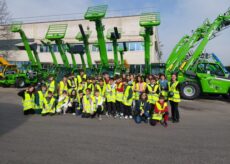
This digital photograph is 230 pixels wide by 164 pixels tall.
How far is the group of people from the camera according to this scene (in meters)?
7.35

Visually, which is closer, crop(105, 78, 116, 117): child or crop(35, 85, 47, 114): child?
crop(105, 78, 116, 117): child

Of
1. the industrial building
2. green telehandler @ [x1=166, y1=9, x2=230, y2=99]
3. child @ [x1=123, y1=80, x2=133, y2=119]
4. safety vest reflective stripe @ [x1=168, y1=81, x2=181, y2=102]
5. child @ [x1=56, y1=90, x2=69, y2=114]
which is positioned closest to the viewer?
safety vest reflective stripe @ [x1=168, y1=81, x2=181, y2=102]

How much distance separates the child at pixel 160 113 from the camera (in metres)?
6.90

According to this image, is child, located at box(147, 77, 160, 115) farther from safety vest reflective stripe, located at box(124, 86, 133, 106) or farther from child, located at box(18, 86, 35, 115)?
child, located at box(18, 86, 35, 115)

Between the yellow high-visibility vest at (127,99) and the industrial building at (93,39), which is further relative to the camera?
the industrial building at (93,39)

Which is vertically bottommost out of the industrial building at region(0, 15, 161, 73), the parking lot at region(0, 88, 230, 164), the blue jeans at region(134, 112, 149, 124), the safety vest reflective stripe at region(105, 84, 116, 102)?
the parking lot at region(0, 88, 230, 164)

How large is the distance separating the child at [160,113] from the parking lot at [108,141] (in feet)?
0.75

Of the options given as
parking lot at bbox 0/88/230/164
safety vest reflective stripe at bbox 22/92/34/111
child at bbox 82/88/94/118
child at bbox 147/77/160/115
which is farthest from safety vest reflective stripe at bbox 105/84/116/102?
safety vest reflective stripe at bbox 22/92/34/111

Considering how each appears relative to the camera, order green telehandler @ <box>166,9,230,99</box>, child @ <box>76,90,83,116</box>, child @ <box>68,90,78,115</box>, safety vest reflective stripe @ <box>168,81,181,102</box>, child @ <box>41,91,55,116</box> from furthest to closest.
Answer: green telehandler @ <box>166,9,230,99</box> < child @ <box>68,90,78,115</box> < child @ <box>76,90,83,116</box> < child @ <box>41,91,55,116</box> < safety vest reflective stripe @ <box>168,81,181,102</box>

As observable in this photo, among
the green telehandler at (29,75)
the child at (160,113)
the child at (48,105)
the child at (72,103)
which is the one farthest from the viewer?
the green telehandler at (29,75)

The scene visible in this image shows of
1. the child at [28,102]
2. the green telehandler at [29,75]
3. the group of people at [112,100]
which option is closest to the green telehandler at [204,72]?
the group of people at [112,100]

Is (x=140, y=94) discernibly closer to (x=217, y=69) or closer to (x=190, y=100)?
(x=190, y=100)

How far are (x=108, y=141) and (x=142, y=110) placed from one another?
2.50 metres

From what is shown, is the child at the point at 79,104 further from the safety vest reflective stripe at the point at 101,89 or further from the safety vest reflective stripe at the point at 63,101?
the safety vest reflective stripe at the point at 101,89
